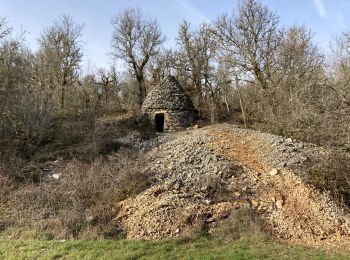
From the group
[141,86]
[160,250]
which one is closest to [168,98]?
[141,86]

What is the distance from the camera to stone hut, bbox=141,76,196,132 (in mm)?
21422

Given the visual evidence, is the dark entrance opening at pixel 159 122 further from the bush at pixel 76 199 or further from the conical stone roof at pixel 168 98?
the bush at pixel 76 199

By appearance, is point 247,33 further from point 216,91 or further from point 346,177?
point 346,177

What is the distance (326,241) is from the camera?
8609 millimetres

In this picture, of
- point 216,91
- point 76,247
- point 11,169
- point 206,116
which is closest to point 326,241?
point 76,247

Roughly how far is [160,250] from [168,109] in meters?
14.2

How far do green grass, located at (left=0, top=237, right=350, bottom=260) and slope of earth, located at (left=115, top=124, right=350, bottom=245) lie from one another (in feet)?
2.28

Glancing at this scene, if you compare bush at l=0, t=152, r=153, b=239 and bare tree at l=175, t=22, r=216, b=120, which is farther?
bare tree at l=175, t=22, r=216, b=120

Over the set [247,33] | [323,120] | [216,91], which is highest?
[247,33]

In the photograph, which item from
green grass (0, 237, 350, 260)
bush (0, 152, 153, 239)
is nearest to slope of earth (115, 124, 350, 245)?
bush (0, 152, 153, 239)

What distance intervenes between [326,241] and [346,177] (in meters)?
1.84

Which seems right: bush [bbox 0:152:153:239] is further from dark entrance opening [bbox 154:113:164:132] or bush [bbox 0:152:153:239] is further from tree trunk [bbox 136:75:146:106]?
tree trunk [bbox 136:75:146:106]

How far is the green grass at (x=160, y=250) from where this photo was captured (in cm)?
740

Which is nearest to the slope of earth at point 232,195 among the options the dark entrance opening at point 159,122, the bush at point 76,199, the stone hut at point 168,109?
the bush at point 76,199
